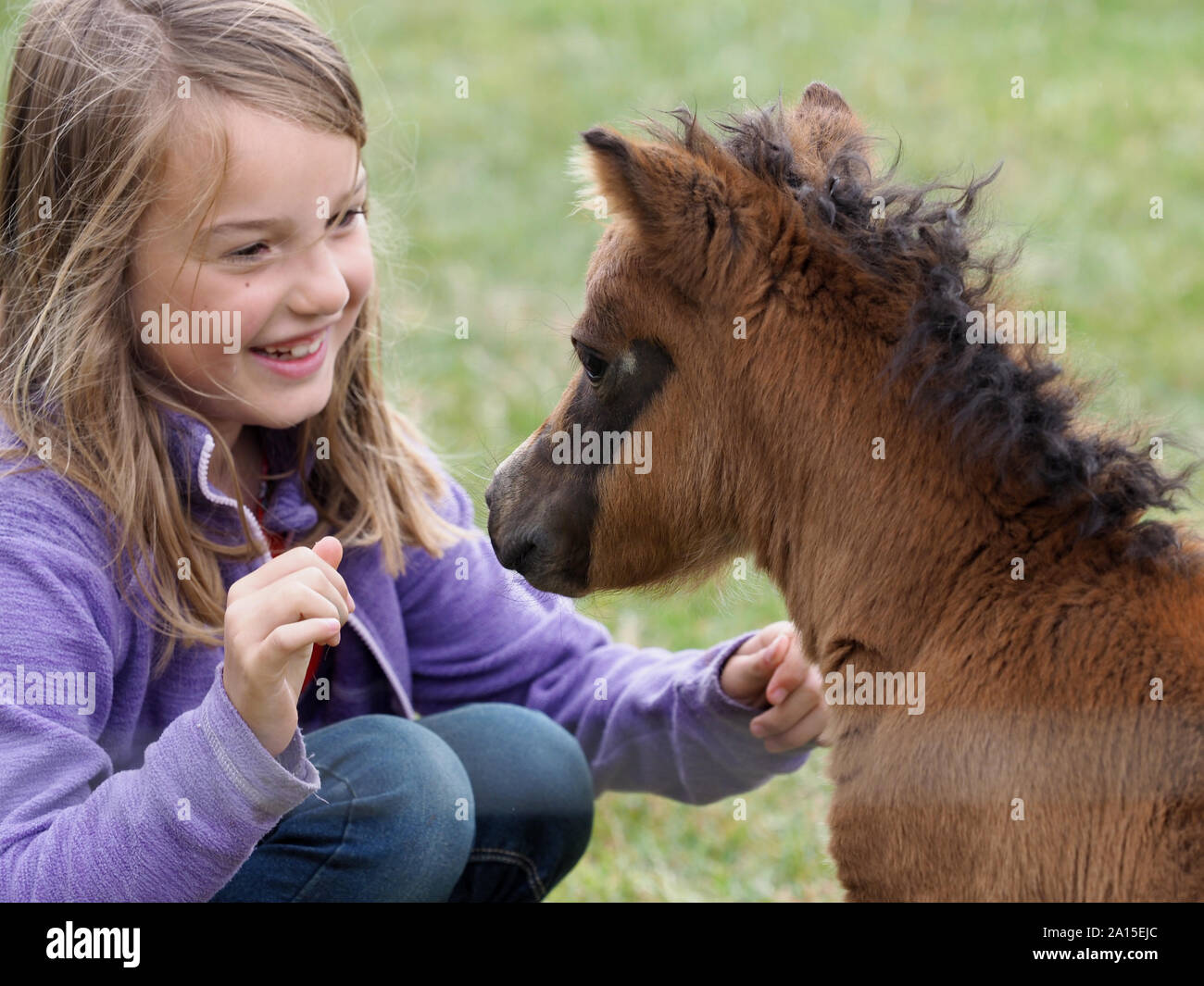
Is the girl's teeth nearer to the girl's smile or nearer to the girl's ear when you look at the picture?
the girl's smile

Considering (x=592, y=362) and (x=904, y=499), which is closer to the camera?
(x=904, y=499)

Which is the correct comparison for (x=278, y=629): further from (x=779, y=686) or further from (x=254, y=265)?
(x=779, y=686)

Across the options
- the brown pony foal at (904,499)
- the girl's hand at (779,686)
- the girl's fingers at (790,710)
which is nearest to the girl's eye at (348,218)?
the brown pony foal at (904,499)

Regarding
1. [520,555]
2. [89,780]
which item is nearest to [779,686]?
[520,555]

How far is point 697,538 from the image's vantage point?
325 cm

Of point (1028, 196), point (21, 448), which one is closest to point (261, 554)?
point (21, 448)

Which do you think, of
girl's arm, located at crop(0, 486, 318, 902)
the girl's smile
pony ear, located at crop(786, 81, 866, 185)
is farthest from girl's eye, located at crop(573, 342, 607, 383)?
girl's arm, located at crop(0, 486, 318, 902)

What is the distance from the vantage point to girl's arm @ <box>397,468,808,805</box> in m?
3.86

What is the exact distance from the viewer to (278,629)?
8.87 ft

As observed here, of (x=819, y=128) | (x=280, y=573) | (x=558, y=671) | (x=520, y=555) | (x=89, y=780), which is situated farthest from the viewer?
(x=558, y=671)

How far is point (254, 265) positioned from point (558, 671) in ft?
5.05

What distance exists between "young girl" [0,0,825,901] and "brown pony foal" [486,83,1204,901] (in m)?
0.65

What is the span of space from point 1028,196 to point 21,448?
7811 mm
